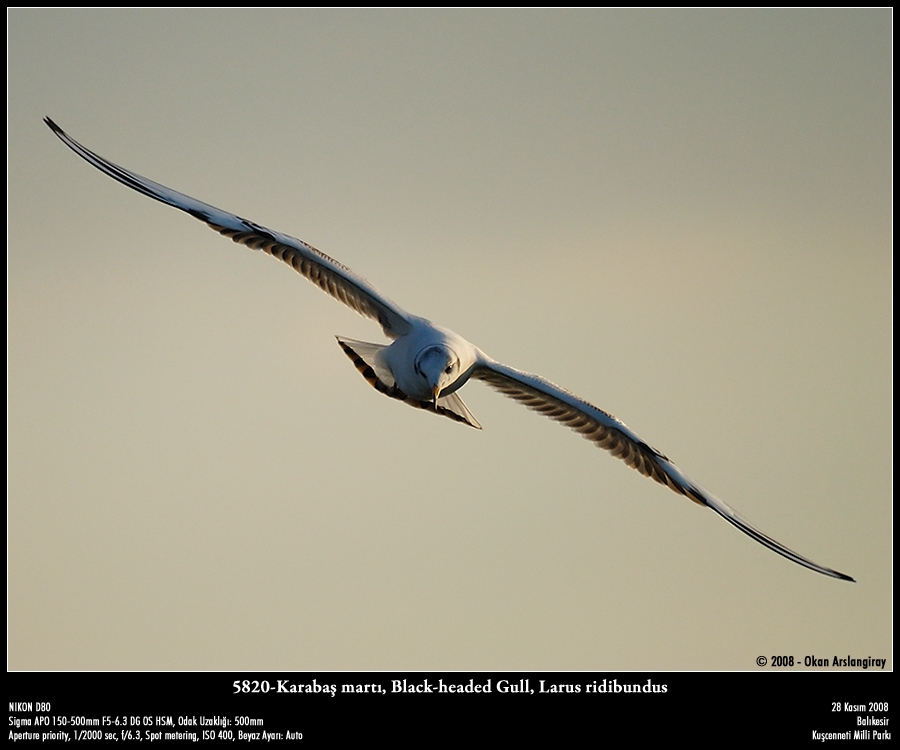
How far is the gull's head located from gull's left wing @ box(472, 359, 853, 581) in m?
0.52

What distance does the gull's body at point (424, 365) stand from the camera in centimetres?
833

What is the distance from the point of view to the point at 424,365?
8281 millimetres

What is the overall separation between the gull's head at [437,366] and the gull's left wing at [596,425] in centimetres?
52

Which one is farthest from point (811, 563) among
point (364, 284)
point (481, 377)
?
point (364, 284)

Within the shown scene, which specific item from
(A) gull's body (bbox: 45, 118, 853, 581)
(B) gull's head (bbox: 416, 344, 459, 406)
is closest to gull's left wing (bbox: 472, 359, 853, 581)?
(A) gull's body (bbox: 45, 118, 853, 581)

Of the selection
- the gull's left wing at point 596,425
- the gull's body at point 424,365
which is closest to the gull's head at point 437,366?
the gull's body at point 424,365

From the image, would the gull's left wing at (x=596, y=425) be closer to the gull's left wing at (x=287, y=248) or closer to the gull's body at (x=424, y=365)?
the gull's body at (x=424, y=365)

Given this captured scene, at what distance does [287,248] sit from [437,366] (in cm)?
135

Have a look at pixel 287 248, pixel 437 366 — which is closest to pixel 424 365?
pixel 437 366

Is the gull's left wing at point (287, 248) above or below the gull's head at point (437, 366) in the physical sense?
above

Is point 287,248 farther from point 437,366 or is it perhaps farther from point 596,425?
point 596,425

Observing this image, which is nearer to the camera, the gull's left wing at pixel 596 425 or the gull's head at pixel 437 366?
the gull's head at pixel 437 366

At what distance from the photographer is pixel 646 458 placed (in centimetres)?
916

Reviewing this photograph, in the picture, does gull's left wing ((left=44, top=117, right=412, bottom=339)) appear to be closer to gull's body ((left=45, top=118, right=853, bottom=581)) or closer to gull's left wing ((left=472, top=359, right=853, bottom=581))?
gull's body ((left=45, top=118, right=853, bottom=581))
